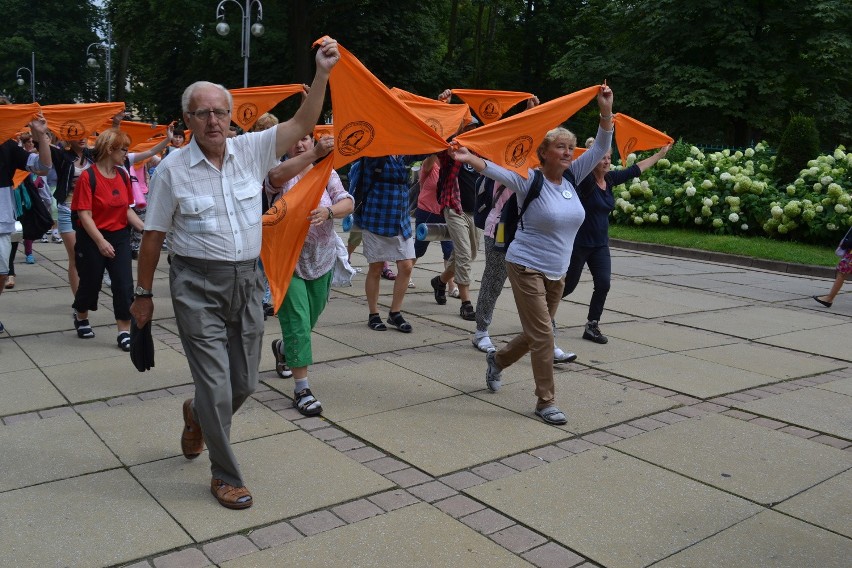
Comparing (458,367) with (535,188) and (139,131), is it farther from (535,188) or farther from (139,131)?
(139,131)

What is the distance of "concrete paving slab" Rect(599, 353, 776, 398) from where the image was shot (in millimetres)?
6219

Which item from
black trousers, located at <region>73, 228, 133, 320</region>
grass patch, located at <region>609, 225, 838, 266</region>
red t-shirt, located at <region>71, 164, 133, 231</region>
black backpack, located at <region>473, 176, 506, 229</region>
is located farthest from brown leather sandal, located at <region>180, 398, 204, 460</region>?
grass patch, located at <region>609, 225, 838, 266</region>

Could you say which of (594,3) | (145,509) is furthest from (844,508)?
(594,3)

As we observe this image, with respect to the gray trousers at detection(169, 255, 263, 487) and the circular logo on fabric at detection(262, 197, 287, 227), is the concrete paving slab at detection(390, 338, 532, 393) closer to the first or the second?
the circular logo on fabric at detection(262, 197, 287, 227)

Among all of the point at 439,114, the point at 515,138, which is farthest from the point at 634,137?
the point at 515,138

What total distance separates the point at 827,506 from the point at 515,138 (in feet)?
9.32

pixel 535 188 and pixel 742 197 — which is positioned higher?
pixel 535 188

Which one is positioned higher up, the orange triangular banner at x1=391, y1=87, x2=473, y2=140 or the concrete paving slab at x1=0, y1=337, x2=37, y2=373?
the orange triangular banner at x1=391, y1=87, x2=473, y2=140

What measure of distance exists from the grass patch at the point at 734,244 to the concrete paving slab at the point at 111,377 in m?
11.3

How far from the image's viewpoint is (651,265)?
46.8 feet

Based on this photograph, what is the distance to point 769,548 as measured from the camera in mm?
3650

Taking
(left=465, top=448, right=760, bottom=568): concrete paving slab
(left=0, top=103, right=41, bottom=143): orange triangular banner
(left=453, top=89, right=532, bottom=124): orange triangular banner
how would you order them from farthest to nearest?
1. (left=453, top=89, right=532, bottom=124): orange triangular banner
2. (left=0, top=103, right=41, bottom=143): orange triangular banner
3. (left=465, top=448, right=760, bottom=568): concrete paving slab

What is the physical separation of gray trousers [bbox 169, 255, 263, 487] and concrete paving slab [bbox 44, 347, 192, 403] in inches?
75.6

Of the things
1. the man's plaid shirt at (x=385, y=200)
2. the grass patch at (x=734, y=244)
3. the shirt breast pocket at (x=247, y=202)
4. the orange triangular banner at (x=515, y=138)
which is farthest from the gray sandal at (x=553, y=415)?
the grass patch at (x=734, y=244)
